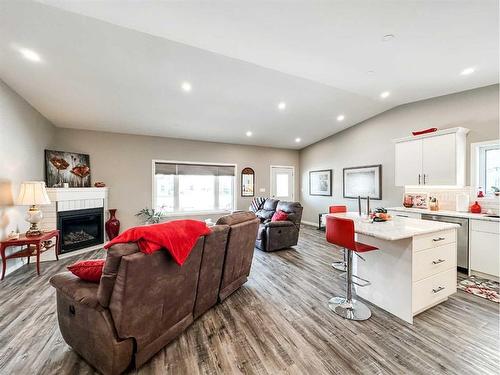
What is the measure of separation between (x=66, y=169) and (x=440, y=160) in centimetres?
727

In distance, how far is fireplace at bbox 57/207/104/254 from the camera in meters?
4.05

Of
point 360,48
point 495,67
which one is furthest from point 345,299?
point 495,67

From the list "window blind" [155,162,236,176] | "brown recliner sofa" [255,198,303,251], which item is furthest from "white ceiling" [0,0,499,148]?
"brown recliner sofa" [255,198,303,251]

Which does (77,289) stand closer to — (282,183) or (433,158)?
(433,158)

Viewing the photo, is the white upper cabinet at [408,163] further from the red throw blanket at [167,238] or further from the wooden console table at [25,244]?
the wooden console table at [25,244]

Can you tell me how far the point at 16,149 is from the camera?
10.7 ft

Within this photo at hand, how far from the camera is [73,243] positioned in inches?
165

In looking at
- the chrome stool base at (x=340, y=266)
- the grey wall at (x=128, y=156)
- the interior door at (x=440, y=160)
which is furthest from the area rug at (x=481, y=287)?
the grey wall at (x=128, y=156)

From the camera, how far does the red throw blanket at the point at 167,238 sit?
1.47 m

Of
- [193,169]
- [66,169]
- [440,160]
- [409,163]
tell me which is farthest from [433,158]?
[66,169]

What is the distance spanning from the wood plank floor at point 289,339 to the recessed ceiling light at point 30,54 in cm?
291

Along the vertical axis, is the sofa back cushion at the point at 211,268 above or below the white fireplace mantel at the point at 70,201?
below

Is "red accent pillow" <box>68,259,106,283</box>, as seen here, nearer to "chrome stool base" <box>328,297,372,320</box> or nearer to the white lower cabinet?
"chrome stool base" <box>328,297,372,320</box>

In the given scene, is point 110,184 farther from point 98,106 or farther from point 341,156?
point 341,156
